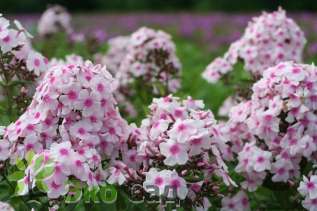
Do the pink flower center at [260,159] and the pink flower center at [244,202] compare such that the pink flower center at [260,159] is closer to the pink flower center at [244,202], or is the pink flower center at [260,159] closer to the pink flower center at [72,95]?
the pink flower center at [244,202]

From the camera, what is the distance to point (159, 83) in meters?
4.70

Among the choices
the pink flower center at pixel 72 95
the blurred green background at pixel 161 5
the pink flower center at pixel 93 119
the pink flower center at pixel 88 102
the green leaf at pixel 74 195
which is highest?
the pink flower center at pixel 72 95

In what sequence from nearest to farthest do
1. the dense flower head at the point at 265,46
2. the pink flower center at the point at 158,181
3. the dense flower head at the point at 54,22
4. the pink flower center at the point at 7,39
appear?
the pink flower center at the point at 158,181
the pink flower center at the point at 7,39
the dense flower head at the point at 265,46
the dense flower head at the point at 54,22

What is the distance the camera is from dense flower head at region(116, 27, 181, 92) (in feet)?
15.6

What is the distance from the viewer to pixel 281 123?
3561 millimetres

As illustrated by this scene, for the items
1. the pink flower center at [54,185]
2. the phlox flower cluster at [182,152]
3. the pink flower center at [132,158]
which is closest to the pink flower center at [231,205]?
the phlox flower cluster at [182,152]

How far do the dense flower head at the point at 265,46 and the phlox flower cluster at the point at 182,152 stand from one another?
135 cm

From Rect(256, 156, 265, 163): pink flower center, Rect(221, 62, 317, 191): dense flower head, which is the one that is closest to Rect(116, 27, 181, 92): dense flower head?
Rect(221, 62, 317, 191): dense flower head

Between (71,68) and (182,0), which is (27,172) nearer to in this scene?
(71,68)

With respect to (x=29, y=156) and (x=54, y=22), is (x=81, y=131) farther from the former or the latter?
(x=54, y=22)

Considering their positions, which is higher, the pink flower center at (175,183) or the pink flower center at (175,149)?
the pink flower center at (175,149)

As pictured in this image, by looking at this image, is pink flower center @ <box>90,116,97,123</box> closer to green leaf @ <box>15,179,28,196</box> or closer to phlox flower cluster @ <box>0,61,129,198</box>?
phlox flower cluster @ <box>0,61,129,198</box>

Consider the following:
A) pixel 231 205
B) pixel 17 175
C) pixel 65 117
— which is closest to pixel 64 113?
pixel 65 117

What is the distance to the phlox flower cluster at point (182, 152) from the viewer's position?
113 inches
